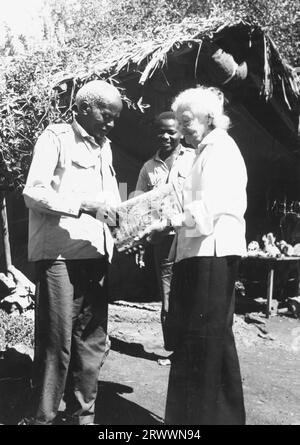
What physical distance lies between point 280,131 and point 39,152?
6162mm

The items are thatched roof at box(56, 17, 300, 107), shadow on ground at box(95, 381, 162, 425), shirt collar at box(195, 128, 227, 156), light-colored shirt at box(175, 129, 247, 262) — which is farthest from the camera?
thatched roof at box(56, 17, 300, 107)

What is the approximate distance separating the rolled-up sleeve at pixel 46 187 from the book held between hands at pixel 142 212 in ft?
0.97

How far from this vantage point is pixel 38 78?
16.5ft

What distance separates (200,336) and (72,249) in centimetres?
93

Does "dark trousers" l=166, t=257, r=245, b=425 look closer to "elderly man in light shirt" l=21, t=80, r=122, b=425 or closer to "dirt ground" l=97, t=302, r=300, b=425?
"elderly man in light shirt" l=21, t=80, r=122, b=425

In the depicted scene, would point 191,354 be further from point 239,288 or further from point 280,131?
point 280,131

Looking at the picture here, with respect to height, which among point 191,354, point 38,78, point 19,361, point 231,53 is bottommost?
point 19,361

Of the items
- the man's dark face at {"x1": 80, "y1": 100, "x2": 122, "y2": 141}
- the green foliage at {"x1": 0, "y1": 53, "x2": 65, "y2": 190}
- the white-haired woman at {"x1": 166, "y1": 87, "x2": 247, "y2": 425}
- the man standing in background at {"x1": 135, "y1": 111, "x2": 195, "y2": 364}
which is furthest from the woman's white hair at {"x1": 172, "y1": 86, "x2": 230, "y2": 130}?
the green foliage at {"x1": 0, "y1": 53, "x2": 65, "y2": 190}

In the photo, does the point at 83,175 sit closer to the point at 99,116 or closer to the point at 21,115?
the point at 99,116

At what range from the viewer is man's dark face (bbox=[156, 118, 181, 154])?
496 cm

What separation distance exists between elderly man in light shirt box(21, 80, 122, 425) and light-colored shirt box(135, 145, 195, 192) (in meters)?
1.50

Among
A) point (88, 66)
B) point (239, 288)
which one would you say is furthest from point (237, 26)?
point (239, 288)

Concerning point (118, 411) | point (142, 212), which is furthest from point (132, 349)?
point (142, 212)

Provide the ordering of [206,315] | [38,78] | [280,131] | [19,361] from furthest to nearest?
1. [280,131]
2. [38,78]
3. [19,361]
4. [206,315]
